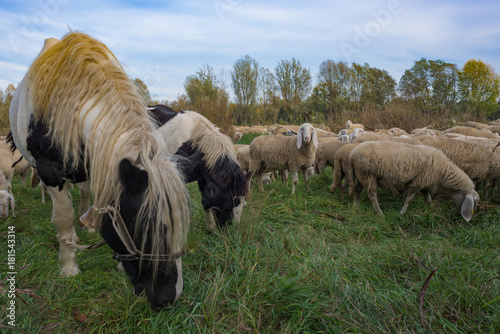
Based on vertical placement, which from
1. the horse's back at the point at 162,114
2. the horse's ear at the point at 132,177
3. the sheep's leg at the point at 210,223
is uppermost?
the horse's back at the point at 162,114

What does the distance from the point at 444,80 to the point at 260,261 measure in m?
35.9

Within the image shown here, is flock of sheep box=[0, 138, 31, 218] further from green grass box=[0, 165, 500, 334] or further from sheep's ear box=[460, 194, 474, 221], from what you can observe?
sheep's ear box=[460, 194, 474, 221]

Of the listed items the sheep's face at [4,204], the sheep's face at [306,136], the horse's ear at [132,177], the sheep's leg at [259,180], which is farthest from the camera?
the sheep's leg at [259,180]

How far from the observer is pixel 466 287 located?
7.46 ft

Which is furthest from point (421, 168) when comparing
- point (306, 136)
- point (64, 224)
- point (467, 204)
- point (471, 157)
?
point (64, 224)

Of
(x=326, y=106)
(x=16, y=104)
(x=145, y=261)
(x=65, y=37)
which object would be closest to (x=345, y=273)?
(x=145, y=261)

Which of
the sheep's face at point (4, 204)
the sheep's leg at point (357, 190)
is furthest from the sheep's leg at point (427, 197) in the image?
the sheep's face at point (4, 204)

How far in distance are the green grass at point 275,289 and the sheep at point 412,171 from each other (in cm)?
128

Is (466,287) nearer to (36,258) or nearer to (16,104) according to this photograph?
(36,258)

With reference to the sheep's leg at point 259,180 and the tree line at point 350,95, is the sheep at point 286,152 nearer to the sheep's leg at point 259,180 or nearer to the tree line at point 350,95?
the sheep's leg at point 259,180

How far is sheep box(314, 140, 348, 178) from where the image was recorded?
8.72 meters

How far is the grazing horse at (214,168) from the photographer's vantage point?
3.57m

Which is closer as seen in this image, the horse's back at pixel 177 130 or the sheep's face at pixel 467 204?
the horse's back at pixel 177 130

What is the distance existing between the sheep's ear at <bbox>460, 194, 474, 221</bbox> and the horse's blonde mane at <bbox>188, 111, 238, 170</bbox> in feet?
13.0
